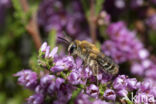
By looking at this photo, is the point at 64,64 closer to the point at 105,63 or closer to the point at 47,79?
the point at 47,79

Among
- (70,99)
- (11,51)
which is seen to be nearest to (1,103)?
(11,51)

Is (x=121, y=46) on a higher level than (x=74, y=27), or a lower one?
lower

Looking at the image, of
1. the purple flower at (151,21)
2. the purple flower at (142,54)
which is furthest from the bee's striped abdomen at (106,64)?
the purple flower at (151,21)

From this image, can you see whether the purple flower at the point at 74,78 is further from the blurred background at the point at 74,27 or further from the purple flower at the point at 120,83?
the blurred background at the point at 74,27

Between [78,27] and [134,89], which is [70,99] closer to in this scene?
Answer: [134,89]

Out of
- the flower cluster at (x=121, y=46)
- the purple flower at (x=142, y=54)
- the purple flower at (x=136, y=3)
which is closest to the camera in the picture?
the flower cluster at (x=121, y=46)

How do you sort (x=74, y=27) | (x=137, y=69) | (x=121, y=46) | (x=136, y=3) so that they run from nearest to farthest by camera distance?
(x=121, y=46) < (x=137, y=69) < (x=136, y=3) < (x=74, y=27)

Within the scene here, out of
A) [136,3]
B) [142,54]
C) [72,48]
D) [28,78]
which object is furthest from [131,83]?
[136,3]
